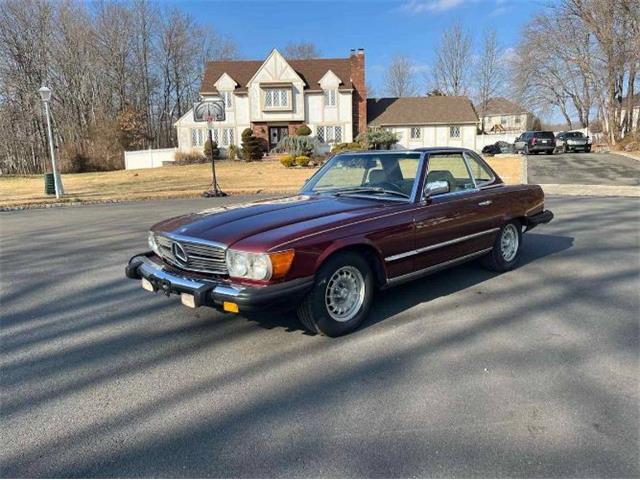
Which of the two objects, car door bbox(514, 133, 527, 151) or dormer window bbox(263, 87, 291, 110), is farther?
dormer window bbox(263, 87, 291, 110)

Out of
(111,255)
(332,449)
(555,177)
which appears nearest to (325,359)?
(332,449)

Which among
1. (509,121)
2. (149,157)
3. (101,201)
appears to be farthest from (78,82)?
(509,121)

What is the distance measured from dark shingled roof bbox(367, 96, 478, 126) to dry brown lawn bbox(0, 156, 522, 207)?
17.3 metres

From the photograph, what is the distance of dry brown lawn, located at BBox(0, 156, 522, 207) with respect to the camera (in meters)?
18.4

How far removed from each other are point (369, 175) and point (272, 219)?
1.61 metres

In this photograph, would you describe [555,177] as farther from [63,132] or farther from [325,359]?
[63,132]

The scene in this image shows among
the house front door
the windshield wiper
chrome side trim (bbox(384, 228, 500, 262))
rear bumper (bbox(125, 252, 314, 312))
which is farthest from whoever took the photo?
the house front door

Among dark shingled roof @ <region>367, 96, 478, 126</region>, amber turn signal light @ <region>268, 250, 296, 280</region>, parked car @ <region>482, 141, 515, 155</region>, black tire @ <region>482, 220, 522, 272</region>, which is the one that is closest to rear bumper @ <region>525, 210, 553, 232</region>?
black tire @ <region>482, 220, 522, 272</region>

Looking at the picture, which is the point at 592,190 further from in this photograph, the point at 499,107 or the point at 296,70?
the point at 499,107

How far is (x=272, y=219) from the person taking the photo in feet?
13.7

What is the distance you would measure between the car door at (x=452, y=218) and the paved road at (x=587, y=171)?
47.3ft

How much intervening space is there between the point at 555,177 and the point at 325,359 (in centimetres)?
1917

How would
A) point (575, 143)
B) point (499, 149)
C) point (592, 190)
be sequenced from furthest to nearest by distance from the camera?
point (499, 149) < point (575, 143) < point (592, 190)

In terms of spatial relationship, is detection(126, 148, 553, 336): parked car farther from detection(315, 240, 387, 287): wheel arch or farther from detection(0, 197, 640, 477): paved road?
detection(0, 197, 640, 477): paved road
